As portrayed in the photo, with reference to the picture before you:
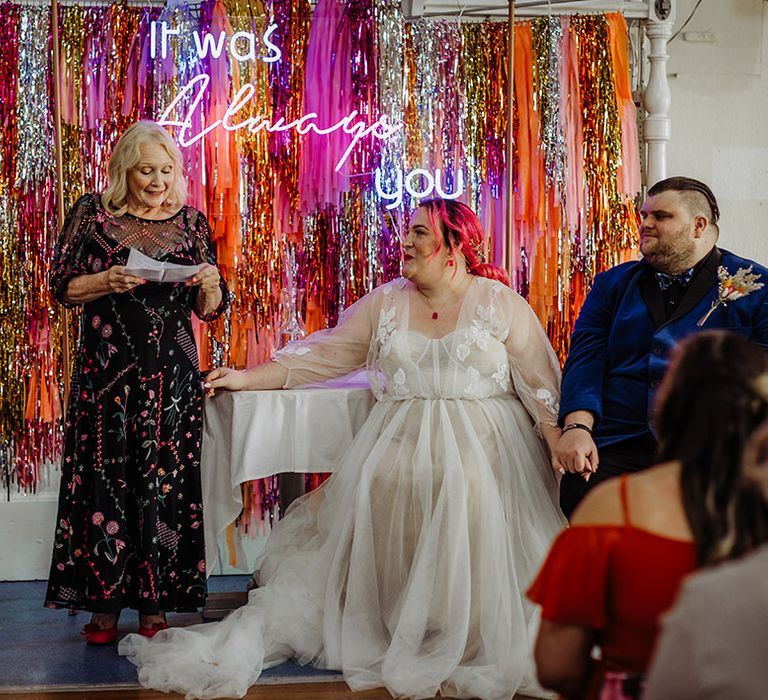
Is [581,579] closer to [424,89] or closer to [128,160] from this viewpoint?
[128,160]

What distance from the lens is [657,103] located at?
4.14m

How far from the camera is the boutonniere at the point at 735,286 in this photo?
10.4 feet

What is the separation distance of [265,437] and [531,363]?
2.83ft

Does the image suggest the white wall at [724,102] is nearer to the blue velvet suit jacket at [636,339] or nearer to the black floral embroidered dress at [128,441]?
the blue velvet suit jacket at [636,339]

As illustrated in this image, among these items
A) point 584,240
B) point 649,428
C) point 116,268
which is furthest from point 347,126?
point 649,428

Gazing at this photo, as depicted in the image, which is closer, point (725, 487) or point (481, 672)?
point (725, 487)

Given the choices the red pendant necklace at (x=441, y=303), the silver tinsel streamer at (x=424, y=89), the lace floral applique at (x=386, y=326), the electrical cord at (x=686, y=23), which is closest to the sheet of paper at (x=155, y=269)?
the lace floral applique at (x=386, y=326)

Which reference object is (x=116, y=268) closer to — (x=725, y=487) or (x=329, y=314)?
(x=329, y=314)

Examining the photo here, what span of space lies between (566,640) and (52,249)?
3187mm

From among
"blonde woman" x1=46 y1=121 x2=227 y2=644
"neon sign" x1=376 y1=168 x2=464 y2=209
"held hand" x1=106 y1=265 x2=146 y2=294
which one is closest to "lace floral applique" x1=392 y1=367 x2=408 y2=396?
"blonde woman" x1=46 y1=121 x2=227 y2=644

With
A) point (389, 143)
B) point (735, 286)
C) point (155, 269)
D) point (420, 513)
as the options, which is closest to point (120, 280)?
point (155, 269)

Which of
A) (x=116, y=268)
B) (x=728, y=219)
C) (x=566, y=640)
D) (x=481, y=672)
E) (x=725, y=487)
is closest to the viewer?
(x=725, y=487)

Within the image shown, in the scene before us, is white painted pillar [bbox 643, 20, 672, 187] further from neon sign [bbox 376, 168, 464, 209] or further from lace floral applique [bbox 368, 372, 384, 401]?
lace floral applique [bbox 368, 372, 384, 401]

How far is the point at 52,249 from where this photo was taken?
409cm
